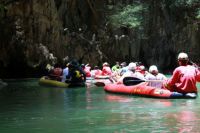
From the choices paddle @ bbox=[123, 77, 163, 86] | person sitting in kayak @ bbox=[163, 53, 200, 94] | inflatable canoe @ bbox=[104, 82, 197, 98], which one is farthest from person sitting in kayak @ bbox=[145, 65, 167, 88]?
person sitting in kayak @ bbox=[163, 53, 200, 94]

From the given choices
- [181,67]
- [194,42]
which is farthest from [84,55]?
[181,67]

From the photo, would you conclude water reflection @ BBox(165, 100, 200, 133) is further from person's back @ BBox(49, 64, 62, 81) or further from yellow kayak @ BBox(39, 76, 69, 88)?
person's back @ BBox(49, 64, 62, 81)

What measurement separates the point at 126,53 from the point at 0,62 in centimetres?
1132

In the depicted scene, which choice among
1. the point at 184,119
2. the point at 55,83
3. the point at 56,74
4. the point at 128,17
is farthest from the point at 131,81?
the point at 128,17

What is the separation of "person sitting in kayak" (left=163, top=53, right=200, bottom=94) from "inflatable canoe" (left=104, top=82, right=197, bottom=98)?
18 centimetres

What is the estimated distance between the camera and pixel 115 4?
133ft

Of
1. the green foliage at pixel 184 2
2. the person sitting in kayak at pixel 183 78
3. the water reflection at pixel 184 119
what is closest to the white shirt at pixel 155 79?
the person sitting in kayak at pixel 183 78

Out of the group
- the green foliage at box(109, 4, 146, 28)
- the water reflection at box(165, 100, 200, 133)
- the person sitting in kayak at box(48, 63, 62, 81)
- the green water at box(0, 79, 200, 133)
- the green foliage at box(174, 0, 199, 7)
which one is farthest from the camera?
the green foliage at box(174, 0, 199, 7)

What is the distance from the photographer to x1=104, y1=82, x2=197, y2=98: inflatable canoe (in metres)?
13.6

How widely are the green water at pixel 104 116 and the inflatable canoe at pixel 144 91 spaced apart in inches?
11.5

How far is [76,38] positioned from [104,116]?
24016 mm

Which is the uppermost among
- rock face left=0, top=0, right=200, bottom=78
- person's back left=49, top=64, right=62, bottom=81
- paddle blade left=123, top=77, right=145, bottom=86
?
rock face left=0, top=0, right=200, bottom=78

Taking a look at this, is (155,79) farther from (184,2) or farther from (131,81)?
(184,2)

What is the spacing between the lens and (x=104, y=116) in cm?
1017
